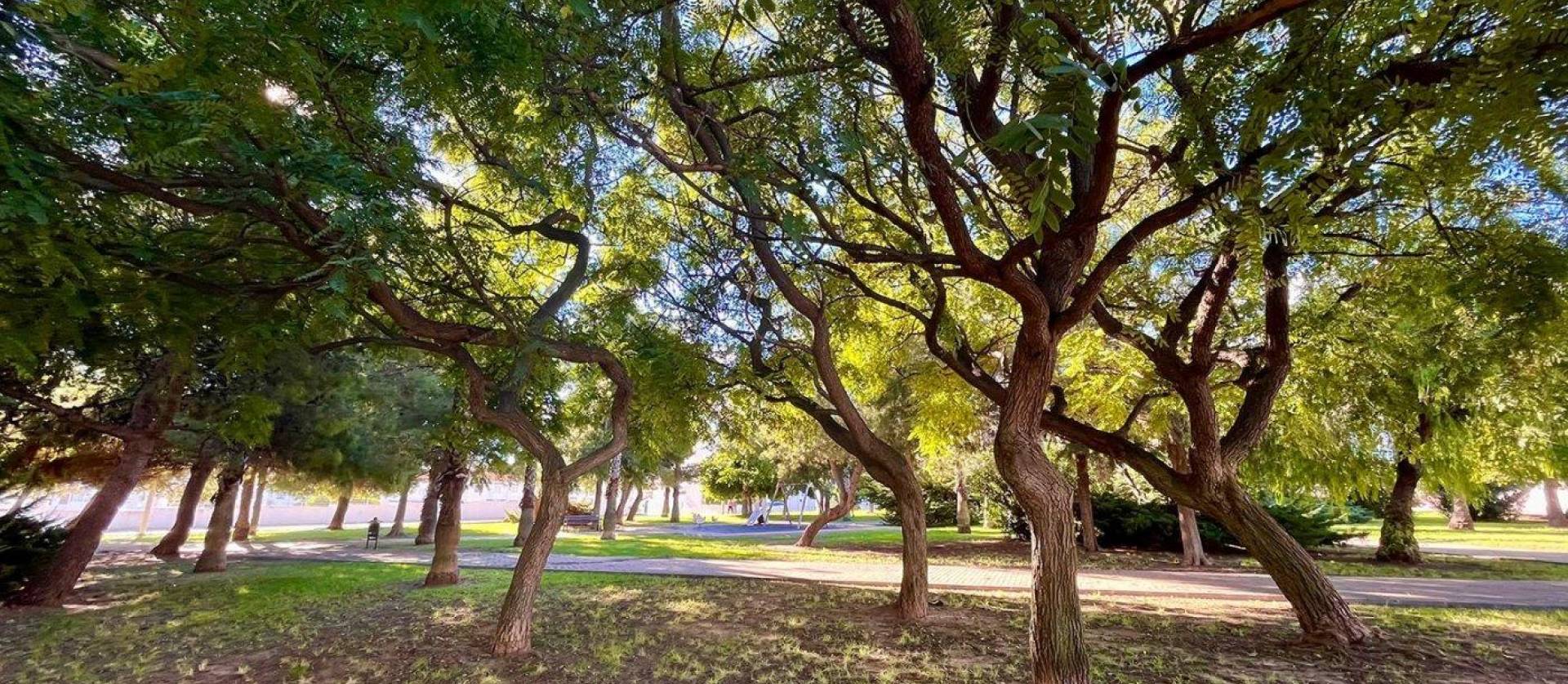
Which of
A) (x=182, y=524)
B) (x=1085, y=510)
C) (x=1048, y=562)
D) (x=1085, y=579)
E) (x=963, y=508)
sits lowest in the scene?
(x=1085, y=579)

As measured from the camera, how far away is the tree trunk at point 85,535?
9.35 meters

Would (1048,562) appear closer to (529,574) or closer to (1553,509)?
(529,574)

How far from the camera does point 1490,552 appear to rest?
18344 millimetres

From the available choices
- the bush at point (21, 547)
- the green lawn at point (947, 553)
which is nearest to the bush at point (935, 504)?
the green lawn at point (947, 553)

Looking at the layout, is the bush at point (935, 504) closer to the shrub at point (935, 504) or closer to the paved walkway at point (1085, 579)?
the shrub at point (935, 504)

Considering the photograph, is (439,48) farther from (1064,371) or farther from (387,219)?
(1064,371)

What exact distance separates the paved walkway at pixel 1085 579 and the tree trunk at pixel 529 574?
21.0ft

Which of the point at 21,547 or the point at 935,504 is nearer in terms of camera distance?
the point at 21,547

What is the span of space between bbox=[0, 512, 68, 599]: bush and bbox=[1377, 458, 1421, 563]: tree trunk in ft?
80.8

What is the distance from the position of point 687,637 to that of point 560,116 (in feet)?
17.5

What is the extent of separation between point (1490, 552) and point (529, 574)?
A: 24.8 metres

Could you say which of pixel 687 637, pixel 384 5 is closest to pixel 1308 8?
pixel 384 5

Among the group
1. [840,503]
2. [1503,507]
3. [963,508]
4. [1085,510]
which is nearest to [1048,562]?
[1085,510]

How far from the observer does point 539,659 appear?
249 inches
